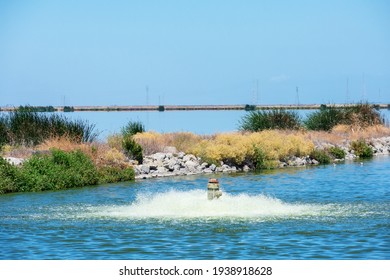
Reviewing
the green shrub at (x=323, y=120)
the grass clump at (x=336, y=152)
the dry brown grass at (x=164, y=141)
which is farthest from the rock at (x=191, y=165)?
the green shrub at (x=323, y=120)

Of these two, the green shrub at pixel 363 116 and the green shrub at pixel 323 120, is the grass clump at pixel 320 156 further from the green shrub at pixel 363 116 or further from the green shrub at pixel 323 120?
the green shrub at pixel 363 116

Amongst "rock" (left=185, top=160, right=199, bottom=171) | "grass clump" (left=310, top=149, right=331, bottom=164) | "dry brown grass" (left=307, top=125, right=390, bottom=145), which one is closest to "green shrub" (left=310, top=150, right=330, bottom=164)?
"grass clump" (left=310, top=149, right=331, bottom=164)

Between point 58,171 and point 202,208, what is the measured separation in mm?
Answer: 9023

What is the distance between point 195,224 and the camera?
2031 centimetres

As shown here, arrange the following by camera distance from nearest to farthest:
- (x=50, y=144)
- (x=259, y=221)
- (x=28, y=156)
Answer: (x=259, y=221), (x=28, y=156), (x=50, y=144)

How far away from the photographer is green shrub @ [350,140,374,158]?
158ft

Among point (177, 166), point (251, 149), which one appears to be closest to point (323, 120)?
point (251, 149)

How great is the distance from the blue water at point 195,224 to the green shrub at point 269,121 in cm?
2159

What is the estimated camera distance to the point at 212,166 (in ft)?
123

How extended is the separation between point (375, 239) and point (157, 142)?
22.5 meters

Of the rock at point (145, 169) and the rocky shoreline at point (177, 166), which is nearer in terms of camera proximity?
the rock at point (145, 169)

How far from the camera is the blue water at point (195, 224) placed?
57.3 ft
